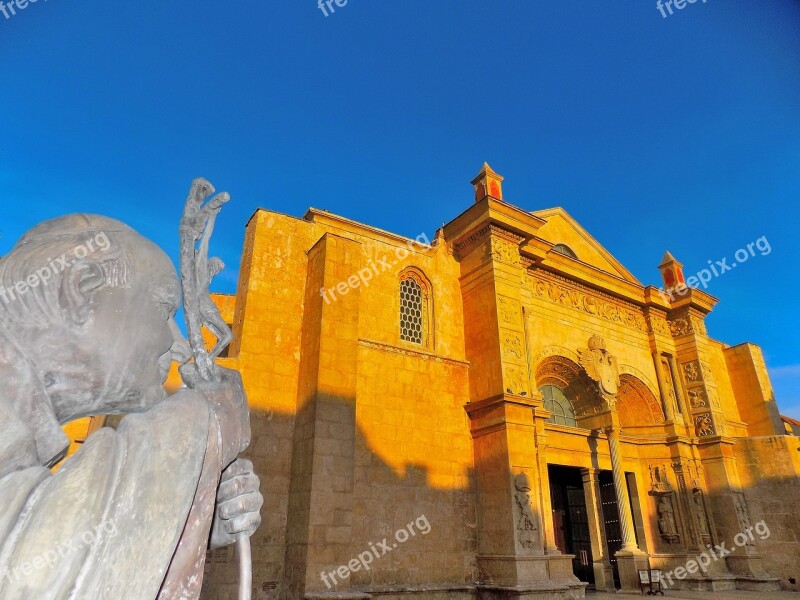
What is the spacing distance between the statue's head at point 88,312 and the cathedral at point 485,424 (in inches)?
293

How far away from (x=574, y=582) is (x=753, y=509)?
8093 mm

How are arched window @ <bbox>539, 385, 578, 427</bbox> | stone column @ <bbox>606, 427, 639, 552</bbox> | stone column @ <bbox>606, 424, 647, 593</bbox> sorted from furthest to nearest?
arched window @ <bbox>539, 385, 578, 427</bbox>, stone column @ <bbox>606, 427, 639, 552</bbox>, stone column @ <bbox>606, 424, 647, 593</bbox>

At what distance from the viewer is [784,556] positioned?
45.7 feet

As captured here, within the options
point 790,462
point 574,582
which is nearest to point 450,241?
point 574,582

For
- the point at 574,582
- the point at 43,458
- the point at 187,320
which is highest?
the point at 187,320

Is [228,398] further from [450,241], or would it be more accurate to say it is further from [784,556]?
[784,556]

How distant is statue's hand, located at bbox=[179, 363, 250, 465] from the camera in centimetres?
135

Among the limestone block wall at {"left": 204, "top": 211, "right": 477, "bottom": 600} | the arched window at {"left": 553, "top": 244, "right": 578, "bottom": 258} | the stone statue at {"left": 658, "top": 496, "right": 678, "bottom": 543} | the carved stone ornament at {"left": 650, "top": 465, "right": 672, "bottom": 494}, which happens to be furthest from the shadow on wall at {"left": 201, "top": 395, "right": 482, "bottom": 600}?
the arched window at {"left": 553, "top": 244, "right": 578, "bottom": 258}

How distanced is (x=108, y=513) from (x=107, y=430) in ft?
0.61

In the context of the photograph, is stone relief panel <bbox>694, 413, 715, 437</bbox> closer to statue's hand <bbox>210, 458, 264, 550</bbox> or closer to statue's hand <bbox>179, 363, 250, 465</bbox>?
statue's hand <bbox>210, 458, 264, 550</bbox>

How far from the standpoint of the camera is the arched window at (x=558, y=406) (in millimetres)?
14258

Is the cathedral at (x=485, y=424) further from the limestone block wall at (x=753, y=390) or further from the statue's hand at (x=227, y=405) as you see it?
the statue's hand at (x=227, y=405)

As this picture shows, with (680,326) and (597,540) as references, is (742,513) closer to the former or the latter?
(597,540)

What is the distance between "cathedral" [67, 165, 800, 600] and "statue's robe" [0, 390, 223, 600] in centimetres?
759
